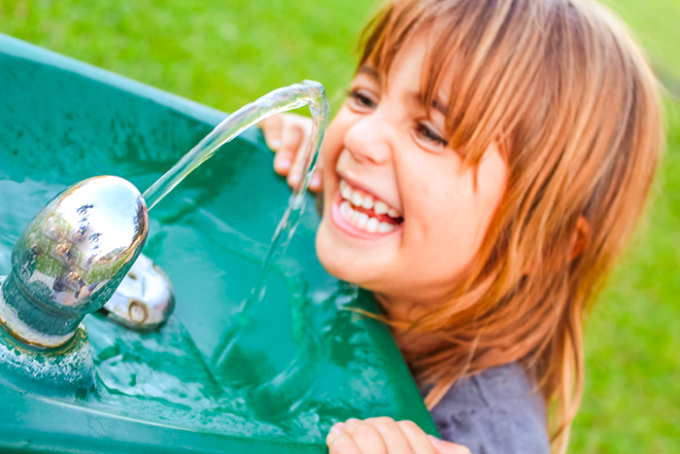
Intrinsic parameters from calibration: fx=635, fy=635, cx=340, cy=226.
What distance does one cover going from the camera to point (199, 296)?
932 mm

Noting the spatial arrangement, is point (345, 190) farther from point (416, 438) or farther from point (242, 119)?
point (416, 438)

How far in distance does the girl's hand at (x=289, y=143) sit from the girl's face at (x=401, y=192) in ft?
0.37

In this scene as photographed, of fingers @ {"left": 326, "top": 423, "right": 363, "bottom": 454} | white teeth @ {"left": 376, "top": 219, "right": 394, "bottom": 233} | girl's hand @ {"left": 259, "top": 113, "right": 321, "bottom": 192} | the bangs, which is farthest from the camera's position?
girl's hand @ {"left": 259, "top": 113, "right": 321, "bottom": 192}

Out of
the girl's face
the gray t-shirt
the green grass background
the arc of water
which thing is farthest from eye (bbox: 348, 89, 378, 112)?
the gray t-shirt

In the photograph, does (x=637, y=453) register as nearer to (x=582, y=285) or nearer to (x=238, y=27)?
(x=582, y=285)

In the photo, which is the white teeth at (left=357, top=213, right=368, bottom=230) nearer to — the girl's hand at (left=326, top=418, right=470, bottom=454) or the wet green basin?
the wet green basin

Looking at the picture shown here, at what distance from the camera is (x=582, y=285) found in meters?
1.16

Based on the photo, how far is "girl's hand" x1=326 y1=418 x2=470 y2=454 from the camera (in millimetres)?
639

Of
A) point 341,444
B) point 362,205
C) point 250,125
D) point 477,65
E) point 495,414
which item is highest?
point 477,65

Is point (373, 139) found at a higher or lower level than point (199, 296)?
higher

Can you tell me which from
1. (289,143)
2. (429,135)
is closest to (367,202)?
(429,135)

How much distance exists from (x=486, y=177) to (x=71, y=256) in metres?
0.61

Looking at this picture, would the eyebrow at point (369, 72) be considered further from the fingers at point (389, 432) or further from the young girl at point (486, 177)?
the fingers at point (389, 432)

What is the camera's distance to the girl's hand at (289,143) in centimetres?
114
